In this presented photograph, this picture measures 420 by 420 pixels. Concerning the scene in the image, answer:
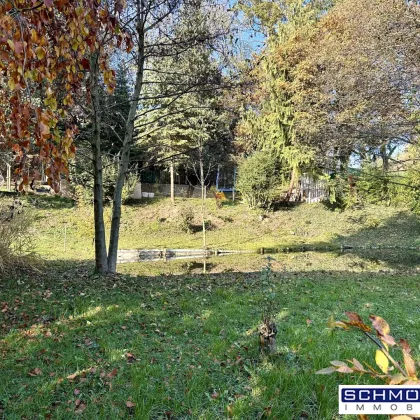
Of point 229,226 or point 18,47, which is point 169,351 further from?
point 229,226

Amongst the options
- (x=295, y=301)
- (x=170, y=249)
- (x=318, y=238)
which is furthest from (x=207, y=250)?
(x=295, y=301)

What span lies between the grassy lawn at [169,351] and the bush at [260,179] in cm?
1239

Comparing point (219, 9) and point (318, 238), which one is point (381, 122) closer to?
point (219, 9)

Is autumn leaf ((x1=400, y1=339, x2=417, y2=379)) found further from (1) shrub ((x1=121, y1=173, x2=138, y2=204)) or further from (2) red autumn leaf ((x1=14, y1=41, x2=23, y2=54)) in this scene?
(1) shrub ((x1=121, y1=173, x2=138, y2=204))

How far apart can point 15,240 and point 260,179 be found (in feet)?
40.1

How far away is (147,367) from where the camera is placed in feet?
7.84

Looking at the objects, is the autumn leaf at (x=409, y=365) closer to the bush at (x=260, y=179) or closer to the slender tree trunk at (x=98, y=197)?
the slender tree trunk at (x=98, y=197)

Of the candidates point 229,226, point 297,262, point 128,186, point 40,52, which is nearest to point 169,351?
point 40,52

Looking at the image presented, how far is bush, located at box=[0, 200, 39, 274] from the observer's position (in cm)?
607

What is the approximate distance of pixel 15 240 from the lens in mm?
Answer: 6629

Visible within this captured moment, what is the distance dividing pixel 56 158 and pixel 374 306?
13.7 feet

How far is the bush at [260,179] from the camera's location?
55.5 feet

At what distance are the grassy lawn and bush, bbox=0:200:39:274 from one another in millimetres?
1502

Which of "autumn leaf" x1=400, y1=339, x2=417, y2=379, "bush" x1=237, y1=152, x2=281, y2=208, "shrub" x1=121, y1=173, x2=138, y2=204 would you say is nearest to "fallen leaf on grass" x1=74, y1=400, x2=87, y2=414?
"autumn leaf" x1=400, y1=339, x2=417, y2=379
